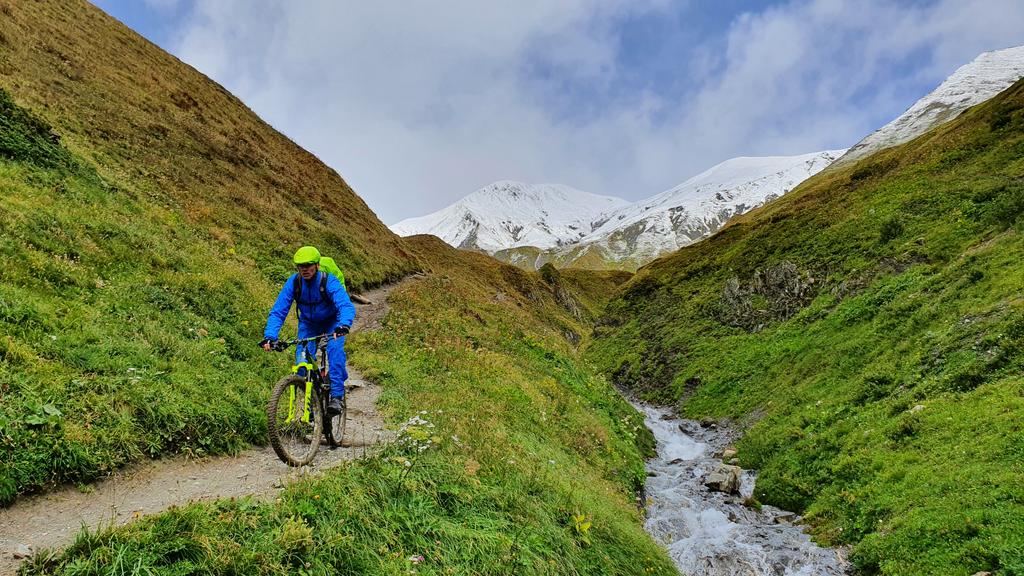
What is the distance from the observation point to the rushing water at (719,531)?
1305 centimetres

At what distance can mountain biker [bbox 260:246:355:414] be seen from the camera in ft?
28.7

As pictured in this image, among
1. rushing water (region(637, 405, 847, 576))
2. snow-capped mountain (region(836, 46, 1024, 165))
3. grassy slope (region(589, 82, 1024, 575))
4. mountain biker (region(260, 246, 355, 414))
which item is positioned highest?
snow-capped mountain (region(836, 46, 1024, 165))

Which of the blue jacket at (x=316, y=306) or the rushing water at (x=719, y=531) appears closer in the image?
the blue jacket at (x=316, y=306)

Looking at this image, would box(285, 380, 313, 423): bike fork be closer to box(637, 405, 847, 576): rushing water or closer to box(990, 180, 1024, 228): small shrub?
box(637, 405, 847, 576): rushing water

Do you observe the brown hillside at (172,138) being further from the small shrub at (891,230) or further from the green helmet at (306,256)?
the small shrub at (891,230)

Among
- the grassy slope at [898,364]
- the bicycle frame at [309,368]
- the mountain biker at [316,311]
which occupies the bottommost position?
the grassy slope at [898,364]

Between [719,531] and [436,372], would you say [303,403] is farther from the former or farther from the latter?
[719,531]

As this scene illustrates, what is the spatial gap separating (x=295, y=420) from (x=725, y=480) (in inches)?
674

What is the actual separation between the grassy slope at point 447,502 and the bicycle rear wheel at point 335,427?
4.99 ft

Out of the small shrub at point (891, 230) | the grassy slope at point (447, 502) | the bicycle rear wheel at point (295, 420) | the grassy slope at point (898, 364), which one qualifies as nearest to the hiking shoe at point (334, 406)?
the bicycle rear wheel at point (295, 420)

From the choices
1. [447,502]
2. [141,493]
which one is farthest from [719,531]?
[141,493]

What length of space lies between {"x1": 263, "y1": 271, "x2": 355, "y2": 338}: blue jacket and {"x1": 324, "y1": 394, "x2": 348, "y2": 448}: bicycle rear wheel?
1.65 metres

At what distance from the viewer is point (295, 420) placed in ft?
28.0

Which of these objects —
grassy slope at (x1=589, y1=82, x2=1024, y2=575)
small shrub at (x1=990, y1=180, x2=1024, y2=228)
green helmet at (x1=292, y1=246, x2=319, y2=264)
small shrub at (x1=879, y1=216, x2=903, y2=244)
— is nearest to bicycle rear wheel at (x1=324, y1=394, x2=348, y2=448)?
green helmet at (x1=292, y1=246, x2=319, y2=264)
